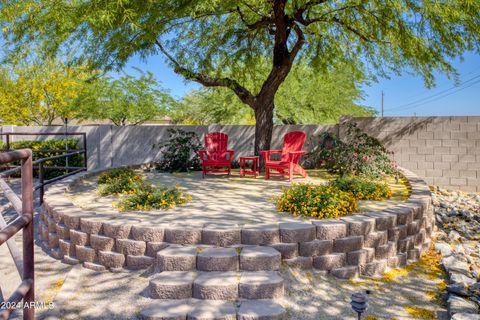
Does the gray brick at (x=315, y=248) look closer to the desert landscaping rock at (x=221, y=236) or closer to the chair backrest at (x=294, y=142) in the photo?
the desert landscaping rock at (x=221, y=236)

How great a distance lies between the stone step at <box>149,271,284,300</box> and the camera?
271 cm

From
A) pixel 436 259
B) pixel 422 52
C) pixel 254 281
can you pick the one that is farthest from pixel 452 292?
pixel 422 52

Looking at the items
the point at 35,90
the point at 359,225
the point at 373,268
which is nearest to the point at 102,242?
the point at 359,225

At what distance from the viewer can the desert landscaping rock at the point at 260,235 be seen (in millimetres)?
3186

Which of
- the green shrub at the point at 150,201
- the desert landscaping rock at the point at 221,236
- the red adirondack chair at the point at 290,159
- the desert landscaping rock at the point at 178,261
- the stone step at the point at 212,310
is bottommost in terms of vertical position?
the stone step at the point at 212,310

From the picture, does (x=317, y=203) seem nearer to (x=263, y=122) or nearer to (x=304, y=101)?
(x=263, y=122)

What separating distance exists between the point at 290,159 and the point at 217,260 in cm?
344

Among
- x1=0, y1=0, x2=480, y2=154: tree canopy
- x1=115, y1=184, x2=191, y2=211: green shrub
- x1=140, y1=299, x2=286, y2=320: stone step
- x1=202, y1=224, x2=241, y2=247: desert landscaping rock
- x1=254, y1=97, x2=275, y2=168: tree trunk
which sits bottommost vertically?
x1=140, y1=299, x2=286, y2=320: stone step

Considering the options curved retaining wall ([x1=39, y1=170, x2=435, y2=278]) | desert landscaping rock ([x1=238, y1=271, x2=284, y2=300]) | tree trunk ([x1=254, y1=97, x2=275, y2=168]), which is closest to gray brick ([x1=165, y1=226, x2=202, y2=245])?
curved retaining wall ([x1=39, y1=170, x2=435, y2=278])

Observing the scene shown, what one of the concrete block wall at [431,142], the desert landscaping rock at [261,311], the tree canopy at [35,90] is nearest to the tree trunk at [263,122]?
the concrete block wall at [431,142]

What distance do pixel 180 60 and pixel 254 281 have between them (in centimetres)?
553

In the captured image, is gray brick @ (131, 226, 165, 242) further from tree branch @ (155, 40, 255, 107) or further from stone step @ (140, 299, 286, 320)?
tree branch @ (155, 40, 255, 107)

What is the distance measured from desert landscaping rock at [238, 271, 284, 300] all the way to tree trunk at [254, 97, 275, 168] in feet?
14.9

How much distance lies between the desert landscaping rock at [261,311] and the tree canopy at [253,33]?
124 inches
